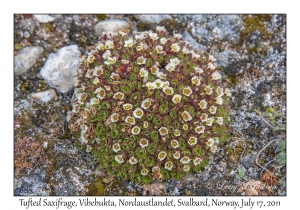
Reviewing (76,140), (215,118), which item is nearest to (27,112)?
(76,140)

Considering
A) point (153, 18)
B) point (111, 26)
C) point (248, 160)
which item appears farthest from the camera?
point (153, 18)

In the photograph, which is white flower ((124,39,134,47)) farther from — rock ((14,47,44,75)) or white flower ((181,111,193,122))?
rock ((14,47,44,75))

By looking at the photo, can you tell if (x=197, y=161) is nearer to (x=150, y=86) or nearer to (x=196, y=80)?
(x=196, y=80)

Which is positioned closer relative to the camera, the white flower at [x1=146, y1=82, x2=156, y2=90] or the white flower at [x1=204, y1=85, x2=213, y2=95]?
the white flower at [x1=146, y1=82, x2=156, y2=90]

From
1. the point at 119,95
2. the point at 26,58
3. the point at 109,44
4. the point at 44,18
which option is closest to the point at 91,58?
the point at 109,44

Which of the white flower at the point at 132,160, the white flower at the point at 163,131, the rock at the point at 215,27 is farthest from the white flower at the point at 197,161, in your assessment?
the rock at the point at 215,27

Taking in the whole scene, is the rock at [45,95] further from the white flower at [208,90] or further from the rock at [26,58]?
the white flower at [208,90]

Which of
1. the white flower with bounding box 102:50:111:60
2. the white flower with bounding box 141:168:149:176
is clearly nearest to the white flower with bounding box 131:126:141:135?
the white flower with bounding box 141:168:149:176

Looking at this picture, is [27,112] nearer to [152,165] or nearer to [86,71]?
[86,71]
